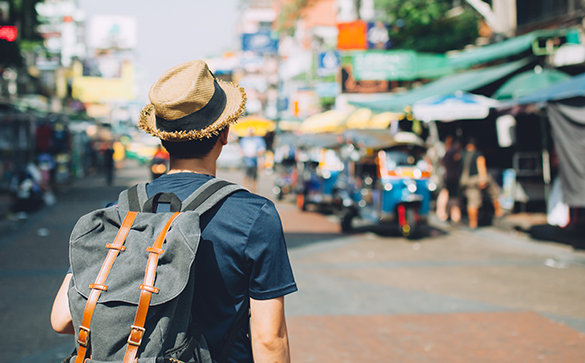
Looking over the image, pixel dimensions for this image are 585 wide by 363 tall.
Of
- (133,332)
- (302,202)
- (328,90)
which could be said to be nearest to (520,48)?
(302,202)

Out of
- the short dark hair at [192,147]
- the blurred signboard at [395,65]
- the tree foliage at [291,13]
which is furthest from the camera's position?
the tree foliage at [291,13]

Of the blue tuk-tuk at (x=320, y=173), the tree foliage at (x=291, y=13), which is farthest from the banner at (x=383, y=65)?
the tree foliage at (x=291, y=13)

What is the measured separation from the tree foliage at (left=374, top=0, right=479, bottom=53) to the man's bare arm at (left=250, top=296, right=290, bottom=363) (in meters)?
19.6

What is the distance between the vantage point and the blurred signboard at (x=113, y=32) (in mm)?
72000

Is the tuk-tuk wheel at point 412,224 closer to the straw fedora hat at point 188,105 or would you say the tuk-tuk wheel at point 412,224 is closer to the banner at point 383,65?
the banner at point 383,65

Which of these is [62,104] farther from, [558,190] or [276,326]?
[276,326]

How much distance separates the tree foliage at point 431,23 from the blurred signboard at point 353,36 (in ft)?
3.86

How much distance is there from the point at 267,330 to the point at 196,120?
0.71 m

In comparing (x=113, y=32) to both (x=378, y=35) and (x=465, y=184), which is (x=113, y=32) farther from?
(x=465, y=184)

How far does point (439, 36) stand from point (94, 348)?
2072 cm

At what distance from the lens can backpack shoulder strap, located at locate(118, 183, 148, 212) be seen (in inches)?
73.5

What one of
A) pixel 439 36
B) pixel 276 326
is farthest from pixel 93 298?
pixel 439 36

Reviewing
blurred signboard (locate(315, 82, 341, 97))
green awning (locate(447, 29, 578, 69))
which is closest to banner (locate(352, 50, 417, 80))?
green awning (locate(447, 29, 578, 69))

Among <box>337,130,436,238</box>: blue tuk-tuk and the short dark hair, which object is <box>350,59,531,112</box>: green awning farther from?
the short dark hair
